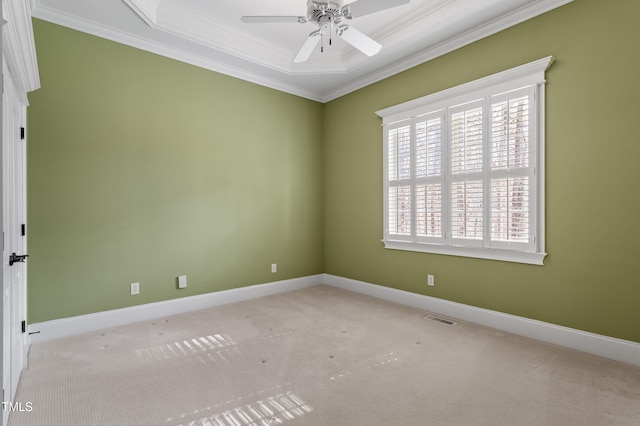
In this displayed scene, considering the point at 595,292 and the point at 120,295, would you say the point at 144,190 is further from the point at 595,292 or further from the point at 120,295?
the point at 595,292

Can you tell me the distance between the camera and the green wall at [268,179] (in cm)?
259

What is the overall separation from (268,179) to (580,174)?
3.47 metres

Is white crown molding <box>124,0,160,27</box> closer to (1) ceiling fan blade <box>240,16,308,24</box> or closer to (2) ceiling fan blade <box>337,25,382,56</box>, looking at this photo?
(1) ceiling fan blade <box>240,16,308,24</box>

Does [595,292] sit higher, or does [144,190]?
[144,190]

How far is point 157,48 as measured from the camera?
11.7ft

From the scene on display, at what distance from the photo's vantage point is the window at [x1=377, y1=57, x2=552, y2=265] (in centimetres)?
296

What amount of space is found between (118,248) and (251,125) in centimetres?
220

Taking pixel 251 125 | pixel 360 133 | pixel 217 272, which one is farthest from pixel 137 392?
pixel 360 133

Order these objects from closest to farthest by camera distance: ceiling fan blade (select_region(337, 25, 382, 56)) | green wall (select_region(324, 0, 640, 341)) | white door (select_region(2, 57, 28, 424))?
white door (select_region(2, 57, 28, 424))
green wall (select_region(324, 0, 640, 341))
ceiling fan blade (select_region(337, 25, 382, 56))

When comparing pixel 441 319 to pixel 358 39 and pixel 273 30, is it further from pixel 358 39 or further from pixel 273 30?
pixel 273 30

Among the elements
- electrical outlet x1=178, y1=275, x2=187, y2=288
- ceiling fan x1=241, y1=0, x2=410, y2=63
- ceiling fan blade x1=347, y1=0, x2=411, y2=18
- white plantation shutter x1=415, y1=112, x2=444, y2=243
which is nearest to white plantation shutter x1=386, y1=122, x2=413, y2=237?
white plantation shutter x1=415, y1=112, x2=444, y2=243

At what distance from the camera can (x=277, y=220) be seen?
4715mm

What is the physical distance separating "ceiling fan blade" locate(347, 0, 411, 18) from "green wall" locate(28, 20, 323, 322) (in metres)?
2.24

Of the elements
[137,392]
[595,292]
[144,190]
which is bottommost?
[137,392]
